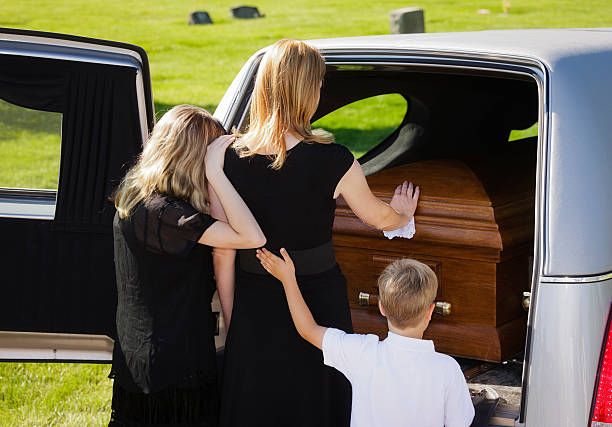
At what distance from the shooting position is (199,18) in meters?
20.7

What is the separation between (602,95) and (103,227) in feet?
5.39

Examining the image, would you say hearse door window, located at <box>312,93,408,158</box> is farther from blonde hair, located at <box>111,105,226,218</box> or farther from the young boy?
the young boy

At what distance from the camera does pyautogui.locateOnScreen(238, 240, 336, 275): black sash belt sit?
2561 mm

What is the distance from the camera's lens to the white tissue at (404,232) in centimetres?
295

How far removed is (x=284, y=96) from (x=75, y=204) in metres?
0.91

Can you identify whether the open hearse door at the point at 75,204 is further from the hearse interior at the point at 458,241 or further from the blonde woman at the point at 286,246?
the hearse interior at the point at 458,241

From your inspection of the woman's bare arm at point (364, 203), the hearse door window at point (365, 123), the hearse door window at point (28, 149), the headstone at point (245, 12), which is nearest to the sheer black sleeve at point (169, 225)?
the woman's bare arm at point (364, 203)

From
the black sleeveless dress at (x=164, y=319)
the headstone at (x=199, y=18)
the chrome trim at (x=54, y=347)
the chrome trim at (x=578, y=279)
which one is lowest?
the headstone at (x=199, y=18)

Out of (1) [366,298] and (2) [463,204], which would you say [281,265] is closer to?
(1) [366,298]

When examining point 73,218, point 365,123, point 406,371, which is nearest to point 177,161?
point 73,218

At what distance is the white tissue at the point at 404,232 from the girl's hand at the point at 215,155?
716 millimetres

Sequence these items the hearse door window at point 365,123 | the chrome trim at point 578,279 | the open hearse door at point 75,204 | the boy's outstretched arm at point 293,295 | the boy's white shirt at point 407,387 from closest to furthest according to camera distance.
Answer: the chrome trim at point 578,279
the boy's white shirt at point 407,387
the boy's outstretched arm at point 293,295
the open hearse door at point 75,204
the hearse door window at point 365,123

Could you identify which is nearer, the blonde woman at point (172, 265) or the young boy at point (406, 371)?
the young boy at point (406, 371)

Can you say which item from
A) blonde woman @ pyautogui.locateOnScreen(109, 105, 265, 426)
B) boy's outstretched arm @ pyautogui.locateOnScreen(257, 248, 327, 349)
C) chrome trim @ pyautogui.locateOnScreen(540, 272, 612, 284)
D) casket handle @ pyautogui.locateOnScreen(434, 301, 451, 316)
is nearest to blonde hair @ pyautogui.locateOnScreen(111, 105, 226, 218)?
blonde woman @ pyautogui.locateOnScreen(109, 105, 265, 426)
